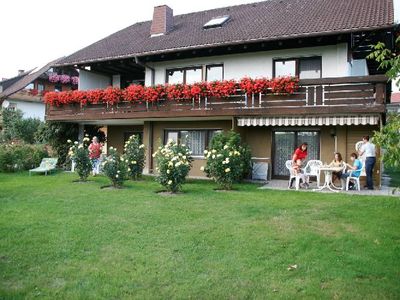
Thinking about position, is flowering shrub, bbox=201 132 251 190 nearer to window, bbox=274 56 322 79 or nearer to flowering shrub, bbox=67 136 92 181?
flowering shrub, bbox=67 136 92 181

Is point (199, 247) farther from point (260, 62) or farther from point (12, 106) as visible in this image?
point (12, 106)

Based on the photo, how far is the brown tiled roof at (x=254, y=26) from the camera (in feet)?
49.3

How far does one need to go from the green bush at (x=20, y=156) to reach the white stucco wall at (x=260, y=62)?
6823mm

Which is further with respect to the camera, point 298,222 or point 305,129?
point 305,129

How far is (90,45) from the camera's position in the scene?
2266 centimetres

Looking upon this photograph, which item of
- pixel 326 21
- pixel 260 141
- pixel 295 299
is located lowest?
pixel 295 299

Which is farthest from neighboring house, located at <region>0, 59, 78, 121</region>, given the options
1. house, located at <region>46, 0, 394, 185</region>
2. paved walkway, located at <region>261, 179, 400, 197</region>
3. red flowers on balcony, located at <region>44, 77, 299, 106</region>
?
paved walkway, located at <region>261, 179, 400, 197</region>

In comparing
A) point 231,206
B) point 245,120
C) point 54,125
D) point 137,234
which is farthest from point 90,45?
point 137,234

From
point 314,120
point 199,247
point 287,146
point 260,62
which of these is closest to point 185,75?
point 260,62

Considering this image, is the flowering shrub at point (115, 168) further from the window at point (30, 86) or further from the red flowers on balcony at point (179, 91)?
the window at point (30, 86)

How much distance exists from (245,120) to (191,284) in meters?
10.8

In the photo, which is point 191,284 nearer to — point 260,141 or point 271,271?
point 271,271

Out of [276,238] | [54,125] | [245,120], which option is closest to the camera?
[276,238]

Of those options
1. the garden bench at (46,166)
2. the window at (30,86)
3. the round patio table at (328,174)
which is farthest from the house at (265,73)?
the window at (30,86)
